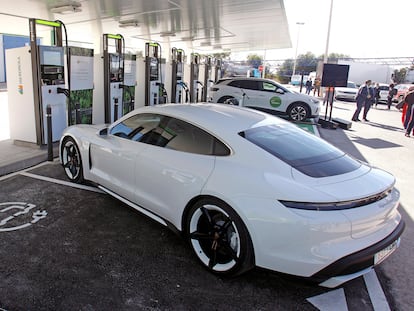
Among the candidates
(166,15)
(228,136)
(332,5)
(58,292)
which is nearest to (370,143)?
(166,15)

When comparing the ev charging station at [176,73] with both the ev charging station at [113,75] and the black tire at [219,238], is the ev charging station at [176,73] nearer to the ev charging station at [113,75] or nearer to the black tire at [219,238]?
the ev charging station at [113,75]

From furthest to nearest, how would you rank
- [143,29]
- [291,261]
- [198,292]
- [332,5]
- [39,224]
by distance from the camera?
[332,5]
[143,29]
[39,224]
[198,292]
[291,261]

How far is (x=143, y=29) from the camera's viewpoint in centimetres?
1134

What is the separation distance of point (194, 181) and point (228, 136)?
1.70 feet

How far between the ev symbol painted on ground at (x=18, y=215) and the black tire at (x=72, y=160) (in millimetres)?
778

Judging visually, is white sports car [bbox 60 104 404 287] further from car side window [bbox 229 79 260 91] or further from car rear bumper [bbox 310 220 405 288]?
car side window [bbox 229 79 260 91]

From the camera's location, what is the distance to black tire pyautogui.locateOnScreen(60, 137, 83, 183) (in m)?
4.71

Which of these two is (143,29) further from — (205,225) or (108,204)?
(205,225)

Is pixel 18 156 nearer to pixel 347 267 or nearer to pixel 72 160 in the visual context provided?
pixel 72 160

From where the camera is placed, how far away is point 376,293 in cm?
285

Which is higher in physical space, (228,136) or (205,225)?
(228,136)

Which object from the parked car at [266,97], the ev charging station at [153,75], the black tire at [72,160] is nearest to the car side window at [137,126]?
the black tire at [72,160]

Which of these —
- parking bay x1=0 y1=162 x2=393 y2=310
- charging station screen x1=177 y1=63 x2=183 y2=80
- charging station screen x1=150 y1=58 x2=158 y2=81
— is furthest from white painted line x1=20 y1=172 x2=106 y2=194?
charging station screen x1=177 y1=63 x2=183 y2=80

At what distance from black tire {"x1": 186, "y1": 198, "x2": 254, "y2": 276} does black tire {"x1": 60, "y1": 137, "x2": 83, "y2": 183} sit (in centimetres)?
231
